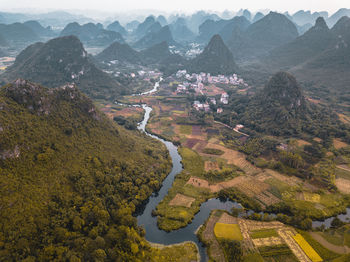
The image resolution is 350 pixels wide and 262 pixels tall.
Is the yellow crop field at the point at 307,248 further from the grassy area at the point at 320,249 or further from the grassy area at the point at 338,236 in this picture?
the grassy area at the point at 338,236

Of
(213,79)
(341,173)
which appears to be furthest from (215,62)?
(341,173)

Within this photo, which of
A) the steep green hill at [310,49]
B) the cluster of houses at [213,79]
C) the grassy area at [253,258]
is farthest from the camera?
the steep green hill at [310,49]

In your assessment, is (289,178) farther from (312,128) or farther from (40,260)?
(40,260)

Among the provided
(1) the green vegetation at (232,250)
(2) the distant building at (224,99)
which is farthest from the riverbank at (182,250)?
(2) the distant building at (224,99)

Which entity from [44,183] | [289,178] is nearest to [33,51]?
[44,183]

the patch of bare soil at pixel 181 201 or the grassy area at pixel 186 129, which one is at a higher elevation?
the grassy area at pixel 186 129

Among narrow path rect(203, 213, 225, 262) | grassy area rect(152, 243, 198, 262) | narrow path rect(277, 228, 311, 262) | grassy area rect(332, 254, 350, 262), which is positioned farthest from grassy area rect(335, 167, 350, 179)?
grassy area rect(152, 243, 198, 262)
